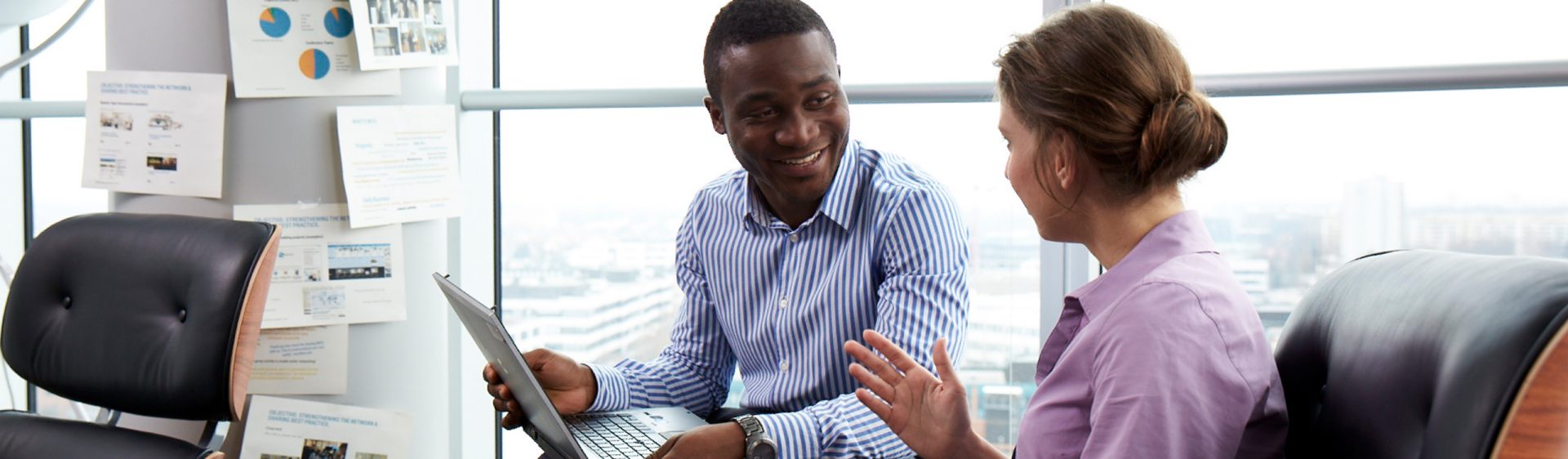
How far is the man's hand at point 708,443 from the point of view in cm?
132

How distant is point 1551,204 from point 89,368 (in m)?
2.36

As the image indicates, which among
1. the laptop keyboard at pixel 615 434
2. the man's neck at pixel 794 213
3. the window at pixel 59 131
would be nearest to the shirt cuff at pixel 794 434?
the laptop keyboard at pixel 615 434

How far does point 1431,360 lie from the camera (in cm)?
81

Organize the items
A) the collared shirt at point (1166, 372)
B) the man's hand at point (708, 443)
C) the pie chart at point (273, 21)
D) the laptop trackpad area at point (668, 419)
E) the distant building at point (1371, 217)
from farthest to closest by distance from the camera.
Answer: the pie chart at point (273, 21)
the distant building at point (1371, 217)
the laptop trackpad area at point (668, 419)
the man's hand at point (708, 443)
the collared shirt at point (1166, 372)

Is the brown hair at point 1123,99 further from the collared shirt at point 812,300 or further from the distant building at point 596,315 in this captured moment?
the distant building at point 596,315

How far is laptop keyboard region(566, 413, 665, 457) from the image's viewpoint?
1471mm

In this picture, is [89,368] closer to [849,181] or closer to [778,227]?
[778,227]

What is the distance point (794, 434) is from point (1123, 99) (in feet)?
2.07

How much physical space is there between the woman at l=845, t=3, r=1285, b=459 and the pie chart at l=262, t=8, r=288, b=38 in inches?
58.2

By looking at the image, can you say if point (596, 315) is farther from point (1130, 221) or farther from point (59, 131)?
point (59, 131)

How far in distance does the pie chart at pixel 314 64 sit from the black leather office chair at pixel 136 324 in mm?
423

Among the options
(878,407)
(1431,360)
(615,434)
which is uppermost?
(1431,360)

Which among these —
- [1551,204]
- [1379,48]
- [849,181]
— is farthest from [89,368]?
[1551,204]

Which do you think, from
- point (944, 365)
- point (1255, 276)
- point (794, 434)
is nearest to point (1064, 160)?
point (944, 365)
